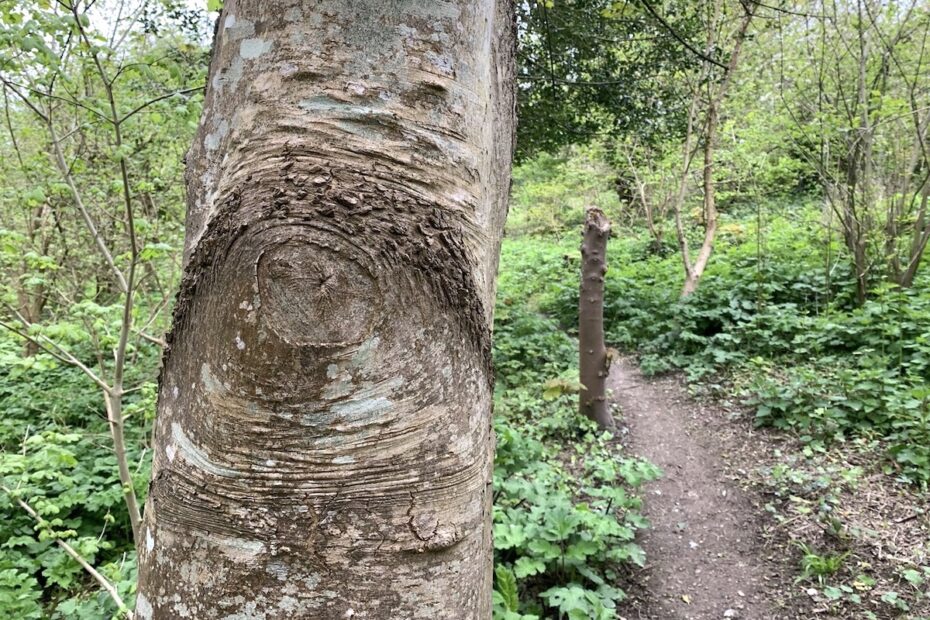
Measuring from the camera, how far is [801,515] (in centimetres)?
386

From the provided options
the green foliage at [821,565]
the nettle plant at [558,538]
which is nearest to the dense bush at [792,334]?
the green foliage at [821,565]

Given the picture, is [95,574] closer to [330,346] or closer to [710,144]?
[330,346]

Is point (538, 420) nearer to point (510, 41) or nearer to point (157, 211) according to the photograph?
point (157, 211)

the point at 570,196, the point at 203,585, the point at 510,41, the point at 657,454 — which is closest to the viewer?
the point at 203,585

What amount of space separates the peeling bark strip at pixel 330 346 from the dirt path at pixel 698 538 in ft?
10.5

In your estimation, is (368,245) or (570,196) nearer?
(368,245)

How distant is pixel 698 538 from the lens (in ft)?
13.1

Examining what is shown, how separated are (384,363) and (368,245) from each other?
0.52 feet

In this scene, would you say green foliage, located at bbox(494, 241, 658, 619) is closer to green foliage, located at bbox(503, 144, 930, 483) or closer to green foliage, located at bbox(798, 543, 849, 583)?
green foliage, located at bbox(798, 543, 849, 583)

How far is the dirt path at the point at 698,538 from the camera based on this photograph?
3.39 meters

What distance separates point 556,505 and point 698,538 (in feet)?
4.31

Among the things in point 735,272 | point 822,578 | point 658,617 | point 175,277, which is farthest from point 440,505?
point 735,272

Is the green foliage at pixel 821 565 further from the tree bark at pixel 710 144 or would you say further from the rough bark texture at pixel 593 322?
the tree bark at pixel 710 144

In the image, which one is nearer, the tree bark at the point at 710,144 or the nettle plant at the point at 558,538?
the nettle plant at the point at 558,538
